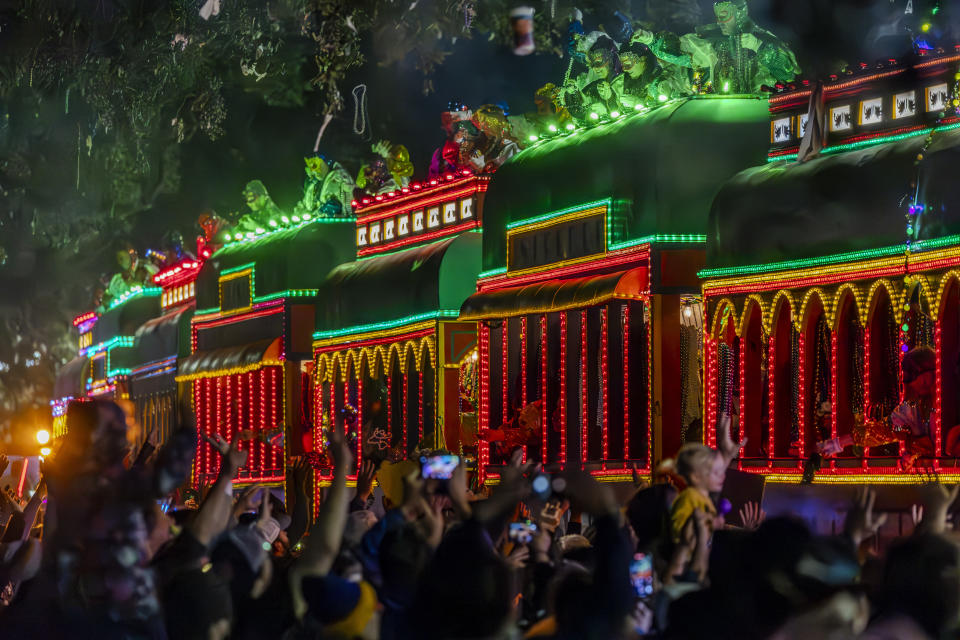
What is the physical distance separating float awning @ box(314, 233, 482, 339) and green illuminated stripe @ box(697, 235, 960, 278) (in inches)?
271

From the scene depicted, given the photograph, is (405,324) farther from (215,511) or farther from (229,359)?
(215,511)

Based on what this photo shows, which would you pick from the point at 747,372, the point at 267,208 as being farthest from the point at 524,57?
the point at 747,372

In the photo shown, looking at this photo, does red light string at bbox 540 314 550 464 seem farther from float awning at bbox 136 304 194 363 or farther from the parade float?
float awning at bbox 136 304 194 363

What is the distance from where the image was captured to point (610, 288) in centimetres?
2158

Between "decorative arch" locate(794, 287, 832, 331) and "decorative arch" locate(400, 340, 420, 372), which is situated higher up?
"decorative arch" locate(400, 340, 420, 372)

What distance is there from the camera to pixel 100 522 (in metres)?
7.59

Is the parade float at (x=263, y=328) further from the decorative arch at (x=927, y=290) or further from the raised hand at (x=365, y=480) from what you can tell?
the raised hand at (x=365, y=480)

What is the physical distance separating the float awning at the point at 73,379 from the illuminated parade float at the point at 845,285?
3183 centimetres

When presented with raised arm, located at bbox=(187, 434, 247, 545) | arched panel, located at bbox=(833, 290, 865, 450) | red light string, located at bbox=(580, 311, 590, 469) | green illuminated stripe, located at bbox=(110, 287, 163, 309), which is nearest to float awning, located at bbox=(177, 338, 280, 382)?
green illuminated stripe, located at bbox=(110, 287, 163, 309)

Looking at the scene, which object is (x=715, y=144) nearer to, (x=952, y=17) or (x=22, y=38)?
(x=952, y=17)

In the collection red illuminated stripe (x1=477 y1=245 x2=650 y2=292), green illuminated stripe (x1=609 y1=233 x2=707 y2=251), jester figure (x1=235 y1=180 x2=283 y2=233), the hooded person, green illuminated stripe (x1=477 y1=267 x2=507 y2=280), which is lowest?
the hooded person

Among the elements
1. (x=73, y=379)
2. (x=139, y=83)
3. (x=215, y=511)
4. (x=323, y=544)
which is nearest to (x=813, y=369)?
(x=215, y=511)

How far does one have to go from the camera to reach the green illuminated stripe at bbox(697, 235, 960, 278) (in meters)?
17.2

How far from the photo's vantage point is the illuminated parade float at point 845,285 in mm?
17234
